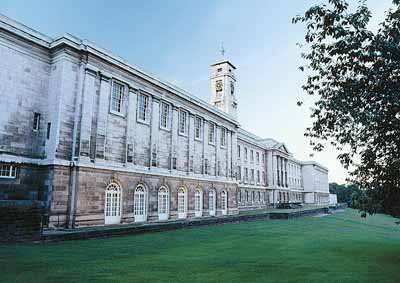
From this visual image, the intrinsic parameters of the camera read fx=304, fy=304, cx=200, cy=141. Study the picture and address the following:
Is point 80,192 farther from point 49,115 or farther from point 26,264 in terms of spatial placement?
point 26,264

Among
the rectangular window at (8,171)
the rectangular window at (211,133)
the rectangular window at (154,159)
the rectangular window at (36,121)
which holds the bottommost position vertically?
the rectangular window at (8,171)

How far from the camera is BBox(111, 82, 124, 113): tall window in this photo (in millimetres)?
21156

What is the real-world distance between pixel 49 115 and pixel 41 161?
2850 millimetres

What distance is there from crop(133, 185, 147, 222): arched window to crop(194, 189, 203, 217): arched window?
22.9ft

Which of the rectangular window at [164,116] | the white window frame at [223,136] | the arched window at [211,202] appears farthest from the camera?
the white window frame at [223,136]

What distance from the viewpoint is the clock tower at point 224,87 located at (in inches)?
1549

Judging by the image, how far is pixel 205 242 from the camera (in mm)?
14078

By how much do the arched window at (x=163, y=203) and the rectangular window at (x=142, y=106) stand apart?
588 centimetres

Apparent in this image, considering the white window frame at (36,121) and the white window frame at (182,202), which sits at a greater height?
the white window frame at (36,121)

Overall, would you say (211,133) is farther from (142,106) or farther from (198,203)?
(142,106)

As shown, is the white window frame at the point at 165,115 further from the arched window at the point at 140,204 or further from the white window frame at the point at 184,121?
the arched window at the point at 140,204

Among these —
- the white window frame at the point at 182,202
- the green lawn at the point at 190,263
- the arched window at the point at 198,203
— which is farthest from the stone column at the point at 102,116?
the arched window at the point at 198,203

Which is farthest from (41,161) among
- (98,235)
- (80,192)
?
(98,235)

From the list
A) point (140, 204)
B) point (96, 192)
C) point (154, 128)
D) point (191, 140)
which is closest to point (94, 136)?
point (96, 192)
